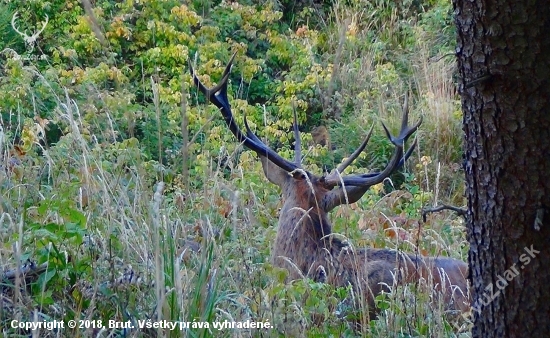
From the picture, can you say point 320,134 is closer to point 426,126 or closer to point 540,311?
point 426,126

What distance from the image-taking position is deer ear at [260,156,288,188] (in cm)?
567

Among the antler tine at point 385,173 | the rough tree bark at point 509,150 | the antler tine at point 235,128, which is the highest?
the antler tine at point 235,128

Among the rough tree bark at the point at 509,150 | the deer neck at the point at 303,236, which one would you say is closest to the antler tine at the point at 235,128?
the deer neck at the point at 303,236

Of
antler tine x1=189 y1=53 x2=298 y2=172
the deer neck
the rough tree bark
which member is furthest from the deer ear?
the rough tree bark

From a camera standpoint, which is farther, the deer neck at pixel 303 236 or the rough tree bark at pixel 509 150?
the deer neck at pixel 303 236

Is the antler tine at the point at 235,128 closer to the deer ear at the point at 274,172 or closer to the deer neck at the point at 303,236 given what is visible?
the deer ear at the point at 274,172

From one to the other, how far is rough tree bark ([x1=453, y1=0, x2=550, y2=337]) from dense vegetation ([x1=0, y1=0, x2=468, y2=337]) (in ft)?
1.90

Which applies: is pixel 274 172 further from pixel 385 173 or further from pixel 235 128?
pixel 385 173

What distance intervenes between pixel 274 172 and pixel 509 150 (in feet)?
10.5

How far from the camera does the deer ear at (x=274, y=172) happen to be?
5.67 metres

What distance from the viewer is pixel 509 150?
2.58 metres

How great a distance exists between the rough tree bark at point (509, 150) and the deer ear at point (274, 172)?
9.89 feet

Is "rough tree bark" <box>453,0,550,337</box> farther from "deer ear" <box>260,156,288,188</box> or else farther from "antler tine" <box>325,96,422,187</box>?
"deer ear" <box>260,156,288,188</box>

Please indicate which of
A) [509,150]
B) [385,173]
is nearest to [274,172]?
[385,173]
